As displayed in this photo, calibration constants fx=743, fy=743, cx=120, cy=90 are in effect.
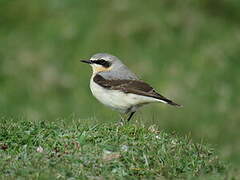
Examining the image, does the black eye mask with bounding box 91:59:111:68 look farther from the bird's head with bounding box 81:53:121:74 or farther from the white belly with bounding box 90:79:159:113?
the white belly with bounding box 90:79:159:113

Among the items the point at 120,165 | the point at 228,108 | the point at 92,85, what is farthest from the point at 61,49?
the point at 120,165

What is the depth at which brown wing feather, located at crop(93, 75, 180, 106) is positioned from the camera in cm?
1180

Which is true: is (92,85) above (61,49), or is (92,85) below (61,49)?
above

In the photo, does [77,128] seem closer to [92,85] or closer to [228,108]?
[92,85]

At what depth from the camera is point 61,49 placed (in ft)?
64.3

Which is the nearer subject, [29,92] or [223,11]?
[29,92]

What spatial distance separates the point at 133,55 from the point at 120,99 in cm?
722

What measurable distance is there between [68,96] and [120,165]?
9.47 meters

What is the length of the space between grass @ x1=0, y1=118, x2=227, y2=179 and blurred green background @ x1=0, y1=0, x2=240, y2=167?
22.4 ft

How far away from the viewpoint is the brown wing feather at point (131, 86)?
1180cm

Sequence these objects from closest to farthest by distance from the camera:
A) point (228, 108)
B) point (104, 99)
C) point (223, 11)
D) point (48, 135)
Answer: point (48, 135)
point (104, 99)
point (228, 108)
point (223, 11)

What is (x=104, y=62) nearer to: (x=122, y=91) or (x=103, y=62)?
(x=103, y=62)

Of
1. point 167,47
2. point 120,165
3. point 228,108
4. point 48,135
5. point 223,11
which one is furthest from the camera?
point 223,11

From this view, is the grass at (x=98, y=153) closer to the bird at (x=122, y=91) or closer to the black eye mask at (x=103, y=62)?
the bird at (x=122, y=91)
